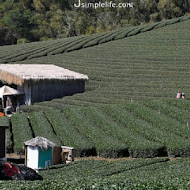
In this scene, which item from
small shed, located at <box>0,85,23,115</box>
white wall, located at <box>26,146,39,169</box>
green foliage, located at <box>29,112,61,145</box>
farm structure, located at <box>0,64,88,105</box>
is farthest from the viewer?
farm structure, located at <box>0,64,88,105</box>

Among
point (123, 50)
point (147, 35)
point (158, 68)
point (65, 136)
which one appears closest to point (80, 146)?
point (65, 136)

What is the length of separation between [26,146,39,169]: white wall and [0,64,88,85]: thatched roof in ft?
54.9

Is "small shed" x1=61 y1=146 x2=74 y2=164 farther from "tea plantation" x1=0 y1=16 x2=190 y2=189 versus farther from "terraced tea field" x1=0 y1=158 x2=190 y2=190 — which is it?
"terraced tea field" x1=0 y1=158 x2=190 y2=190

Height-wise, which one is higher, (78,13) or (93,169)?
(78,13)

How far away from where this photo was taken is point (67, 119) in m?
34.8

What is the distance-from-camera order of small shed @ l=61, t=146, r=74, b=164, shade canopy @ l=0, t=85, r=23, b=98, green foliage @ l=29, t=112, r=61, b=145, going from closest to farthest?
small shed @ l=61, t=146, r=74, b=164 → green foliage @ l=29, t=112, r=61, b=145 → shade canopy @ l=0, t=85, r=23, b=98

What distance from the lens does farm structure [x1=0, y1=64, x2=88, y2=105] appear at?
4288 cm

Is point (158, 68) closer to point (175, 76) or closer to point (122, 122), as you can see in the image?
point (175, 76)

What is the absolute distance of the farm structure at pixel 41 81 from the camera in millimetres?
42875

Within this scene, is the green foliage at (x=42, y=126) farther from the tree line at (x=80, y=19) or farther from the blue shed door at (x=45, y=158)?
the tree line at (x=80, y=19)

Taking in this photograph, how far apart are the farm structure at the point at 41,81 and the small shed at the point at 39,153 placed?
1682cm

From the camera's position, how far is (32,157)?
25656 millimetres

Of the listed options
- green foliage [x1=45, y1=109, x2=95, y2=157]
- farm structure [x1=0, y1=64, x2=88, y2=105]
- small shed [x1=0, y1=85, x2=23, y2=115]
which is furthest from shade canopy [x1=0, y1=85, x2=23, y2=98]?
green foliage [x1=45, y1=109, x2=95, y2=157]

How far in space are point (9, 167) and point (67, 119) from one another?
15.3 meters
